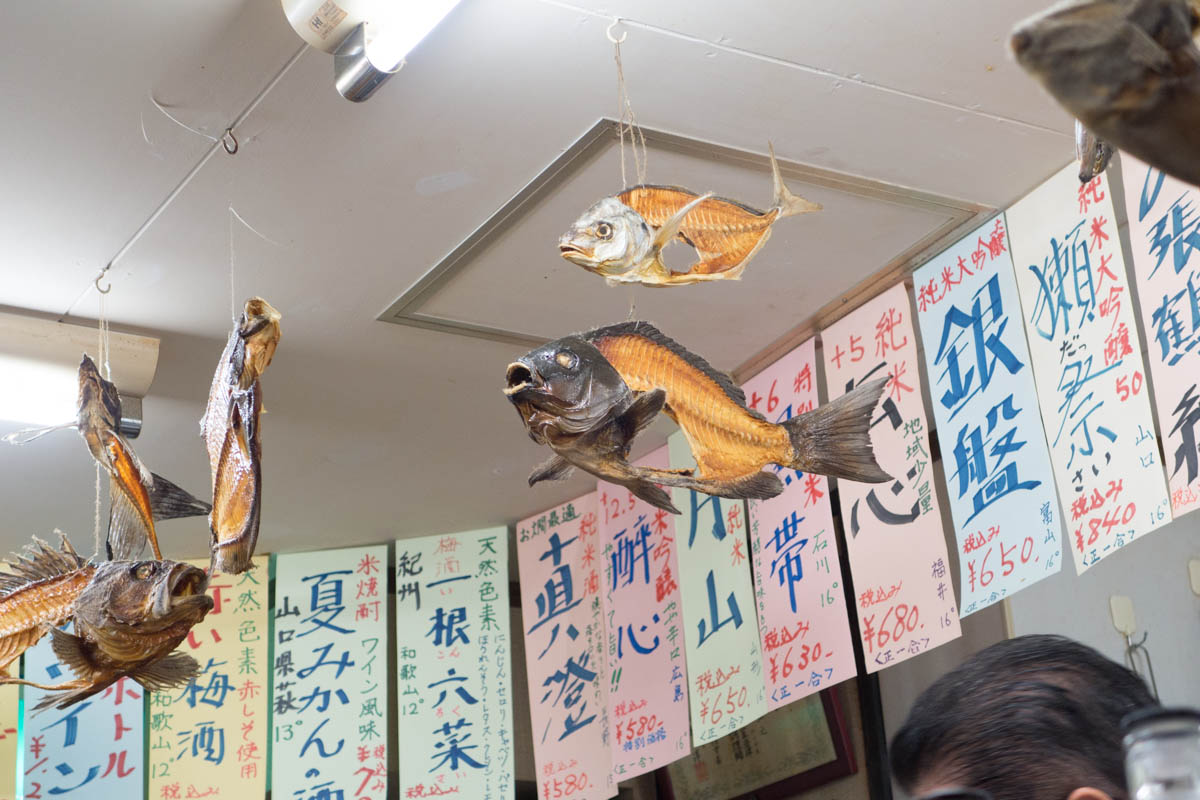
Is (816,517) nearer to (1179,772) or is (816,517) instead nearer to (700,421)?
(700,421)

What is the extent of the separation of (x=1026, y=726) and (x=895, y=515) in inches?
103

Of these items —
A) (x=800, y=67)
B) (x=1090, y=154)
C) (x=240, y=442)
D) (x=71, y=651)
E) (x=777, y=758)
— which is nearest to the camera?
(x=1090, y=154)

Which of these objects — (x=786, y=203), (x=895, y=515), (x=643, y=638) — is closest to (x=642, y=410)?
(x=786, y=203)

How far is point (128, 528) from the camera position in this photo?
3160 mm

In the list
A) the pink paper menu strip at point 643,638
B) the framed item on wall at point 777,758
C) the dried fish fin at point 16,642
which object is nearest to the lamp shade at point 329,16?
the dried fish fin at point 16,642

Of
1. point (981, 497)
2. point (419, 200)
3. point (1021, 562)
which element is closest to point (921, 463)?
point (981, 497)

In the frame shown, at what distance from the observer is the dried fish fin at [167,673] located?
3.15 m

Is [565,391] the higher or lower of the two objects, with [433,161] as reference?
lower

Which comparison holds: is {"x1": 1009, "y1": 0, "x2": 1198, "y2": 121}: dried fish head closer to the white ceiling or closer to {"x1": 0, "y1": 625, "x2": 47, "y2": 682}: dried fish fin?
the white ceiling

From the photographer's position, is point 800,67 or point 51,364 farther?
point 51,364

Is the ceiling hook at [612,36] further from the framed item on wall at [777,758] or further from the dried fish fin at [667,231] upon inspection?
the framed item on wall at [777,758]

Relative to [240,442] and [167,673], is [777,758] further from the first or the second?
[240,442]

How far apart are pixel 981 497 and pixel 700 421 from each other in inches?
46.7

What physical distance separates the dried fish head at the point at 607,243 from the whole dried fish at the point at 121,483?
50.2 inches
